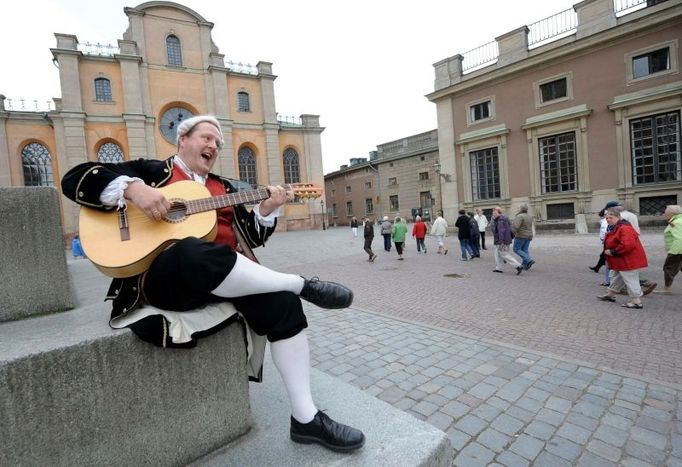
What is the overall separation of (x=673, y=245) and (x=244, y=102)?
37.8 metres

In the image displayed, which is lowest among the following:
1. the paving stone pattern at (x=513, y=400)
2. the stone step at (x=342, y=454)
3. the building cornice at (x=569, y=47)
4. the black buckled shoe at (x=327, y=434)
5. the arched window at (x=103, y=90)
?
the paving stone pattern at (x=513, y=400)

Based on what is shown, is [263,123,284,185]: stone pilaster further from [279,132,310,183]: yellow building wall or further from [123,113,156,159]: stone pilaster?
[123,113,156,159]: stone pilaster

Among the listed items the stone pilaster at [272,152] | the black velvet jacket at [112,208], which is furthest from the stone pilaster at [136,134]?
the black velvet jacket at [112,208]

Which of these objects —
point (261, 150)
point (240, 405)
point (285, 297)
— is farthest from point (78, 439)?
point (261, 150)

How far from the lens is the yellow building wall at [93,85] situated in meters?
30.0

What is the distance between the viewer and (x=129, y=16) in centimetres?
3181

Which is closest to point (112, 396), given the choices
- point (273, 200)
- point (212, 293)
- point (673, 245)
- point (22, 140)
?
point (212, 293)

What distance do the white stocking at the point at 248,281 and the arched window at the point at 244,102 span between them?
38.9 m

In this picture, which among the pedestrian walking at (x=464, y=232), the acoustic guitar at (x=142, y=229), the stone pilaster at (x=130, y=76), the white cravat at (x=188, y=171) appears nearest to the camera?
the acoustic guitar at (x=142, y=229)

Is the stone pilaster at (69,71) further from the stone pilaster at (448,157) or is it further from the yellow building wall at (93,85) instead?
the stone pilaster at (448,157)

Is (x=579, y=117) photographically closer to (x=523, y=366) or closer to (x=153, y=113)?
(x=523, y=366)

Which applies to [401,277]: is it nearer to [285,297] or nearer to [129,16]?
[285,297]

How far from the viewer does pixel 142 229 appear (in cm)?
188

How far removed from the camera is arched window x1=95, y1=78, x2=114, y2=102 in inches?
1206
